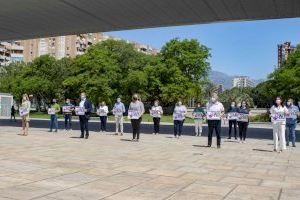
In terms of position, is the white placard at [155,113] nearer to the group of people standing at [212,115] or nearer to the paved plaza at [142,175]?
the group of people standing at [212,115]

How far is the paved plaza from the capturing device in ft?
22.8

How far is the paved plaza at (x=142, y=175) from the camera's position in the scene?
274 inches

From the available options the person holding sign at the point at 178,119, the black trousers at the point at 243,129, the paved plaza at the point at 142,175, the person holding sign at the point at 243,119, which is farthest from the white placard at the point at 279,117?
the person holding sign at the point at 178,119

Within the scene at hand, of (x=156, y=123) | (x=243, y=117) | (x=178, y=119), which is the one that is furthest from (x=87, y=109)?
(x=243, y=117)

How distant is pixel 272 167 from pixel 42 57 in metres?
71.9

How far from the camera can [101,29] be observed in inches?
1096

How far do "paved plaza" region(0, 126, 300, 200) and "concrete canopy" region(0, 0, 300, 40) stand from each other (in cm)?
975

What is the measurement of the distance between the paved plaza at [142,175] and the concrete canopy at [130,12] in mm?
9751

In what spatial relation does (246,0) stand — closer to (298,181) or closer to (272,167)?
(272,167)

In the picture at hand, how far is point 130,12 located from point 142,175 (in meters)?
15.4

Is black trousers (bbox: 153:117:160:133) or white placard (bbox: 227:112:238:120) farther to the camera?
black trousers (bbox: 153:117:160:133)

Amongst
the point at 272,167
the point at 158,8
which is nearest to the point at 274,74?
the point at 158,8

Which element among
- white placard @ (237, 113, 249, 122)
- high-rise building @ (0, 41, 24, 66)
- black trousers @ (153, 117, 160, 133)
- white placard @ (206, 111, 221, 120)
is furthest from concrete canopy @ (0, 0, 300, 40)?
high-rise building @ (0, 41, 24, 66)

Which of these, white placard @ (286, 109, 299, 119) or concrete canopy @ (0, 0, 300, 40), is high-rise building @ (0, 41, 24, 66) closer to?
concrete canopy @ (0, 0, 300, 40)
